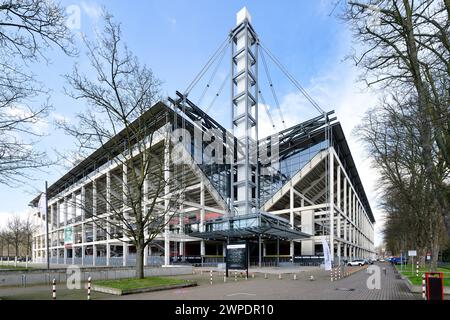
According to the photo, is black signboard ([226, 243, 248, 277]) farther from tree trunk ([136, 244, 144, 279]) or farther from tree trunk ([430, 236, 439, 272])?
tree trunk ([430, 236, 439, 272])

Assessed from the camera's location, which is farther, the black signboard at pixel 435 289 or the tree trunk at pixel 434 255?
the tree trunk at pixel 434 255

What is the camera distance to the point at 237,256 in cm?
2680

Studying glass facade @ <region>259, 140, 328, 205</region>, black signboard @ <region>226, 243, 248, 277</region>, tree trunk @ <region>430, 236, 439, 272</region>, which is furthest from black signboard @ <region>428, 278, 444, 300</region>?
glass facade @ <region>259, 140, 328, 205</region>

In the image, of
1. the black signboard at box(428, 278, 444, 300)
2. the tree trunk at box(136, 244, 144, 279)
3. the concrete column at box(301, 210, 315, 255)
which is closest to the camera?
the black signboard at box(428, 278, 444, 300)

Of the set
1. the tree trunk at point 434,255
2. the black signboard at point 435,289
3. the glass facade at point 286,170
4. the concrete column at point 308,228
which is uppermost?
the glass facade at point 286,170

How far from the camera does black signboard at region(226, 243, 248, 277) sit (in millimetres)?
26266

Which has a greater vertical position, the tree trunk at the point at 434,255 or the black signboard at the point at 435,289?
the black signboard at the point at 435,289

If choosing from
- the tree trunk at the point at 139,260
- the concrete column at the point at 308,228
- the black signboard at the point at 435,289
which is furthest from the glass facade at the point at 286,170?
the black signboard at the point at 435,289

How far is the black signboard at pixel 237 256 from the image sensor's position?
2627 centimetres

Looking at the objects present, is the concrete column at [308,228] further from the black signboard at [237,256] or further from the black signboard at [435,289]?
the black signboard at [435,289]

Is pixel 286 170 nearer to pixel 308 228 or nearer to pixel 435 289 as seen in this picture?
pixel 308 228

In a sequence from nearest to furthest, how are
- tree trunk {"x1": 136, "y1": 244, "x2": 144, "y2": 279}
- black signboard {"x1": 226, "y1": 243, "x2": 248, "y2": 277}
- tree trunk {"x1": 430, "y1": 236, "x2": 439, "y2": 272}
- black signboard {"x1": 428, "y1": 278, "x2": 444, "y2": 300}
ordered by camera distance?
black signboard {"x1": 428, "y1": 278, "x2": 444, "y2": 300} < tree trunk {"x1": 136, "y1": 244, "x2": 144, "y2": 279} < tree trunk {"x1": 430, "y1": 236, "x2": 439, "y2": 272} < black signboard {"x1": 226, "y1": 243, "x2": 248, "y2": 277}

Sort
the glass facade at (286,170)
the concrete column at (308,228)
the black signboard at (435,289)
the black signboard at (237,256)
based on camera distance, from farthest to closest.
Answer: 1. the glass facade at (286,170)
2. the concrete column at (308,228)
3. the black signboard at (237,256)
4. the black signboard at (435,289)
